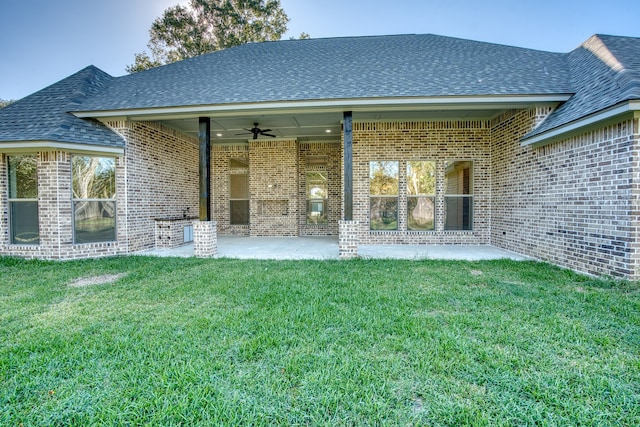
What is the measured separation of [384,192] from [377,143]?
1.49m

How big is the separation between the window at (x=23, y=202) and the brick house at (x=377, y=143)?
4 cm

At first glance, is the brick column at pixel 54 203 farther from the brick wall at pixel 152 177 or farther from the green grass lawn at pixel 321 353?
the green grass lawn at pixel 321 353

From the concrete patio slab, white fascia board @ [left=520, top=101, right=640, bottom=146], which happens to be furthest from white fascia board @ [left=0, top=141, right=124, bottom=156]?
white fascia board @ [left=520, top=101, right=640, bottom=146]

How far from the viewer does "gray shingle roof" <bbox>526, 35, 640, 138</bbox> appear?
189 inches

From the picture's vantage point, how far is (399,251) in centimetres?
754

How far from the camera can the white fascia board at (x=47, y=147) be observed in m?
6.13

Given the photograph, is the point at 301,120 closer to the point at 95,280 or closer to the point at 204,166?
the point at 204,166

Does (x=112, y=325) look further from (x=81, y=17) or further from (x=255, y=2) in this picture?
(x=255, y=2)

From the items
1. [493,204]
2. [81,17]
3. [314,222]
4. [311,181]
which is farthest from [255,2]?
[493,204]

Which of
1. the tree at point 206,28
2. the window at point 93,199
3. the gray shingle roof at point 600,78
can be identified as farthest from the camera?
the tree at point 206,28

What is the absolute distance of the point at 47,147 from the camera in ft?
20.5

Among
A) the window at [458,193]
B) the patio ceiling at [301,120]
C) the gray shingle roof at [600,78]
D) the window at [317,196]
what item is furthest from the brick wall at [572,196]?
Result: the window at [317,196]

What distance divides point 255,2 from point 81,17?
988cm

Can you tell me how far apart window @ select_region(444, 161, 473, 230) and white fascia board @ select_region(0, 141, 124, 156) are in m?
9.10
